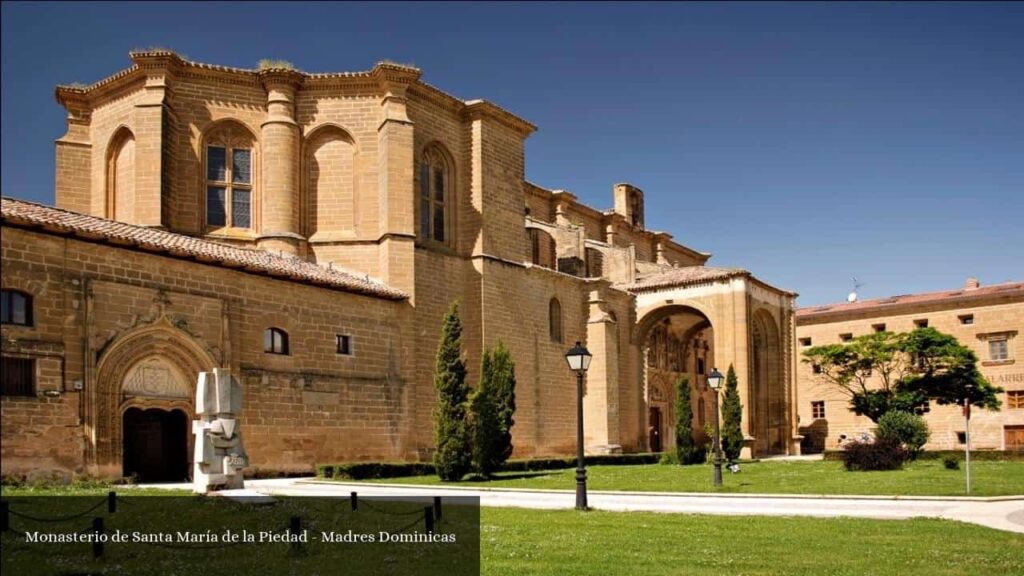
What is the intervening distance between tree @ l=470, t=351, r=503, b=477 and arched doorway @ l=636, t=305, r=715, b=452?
60.9 feet

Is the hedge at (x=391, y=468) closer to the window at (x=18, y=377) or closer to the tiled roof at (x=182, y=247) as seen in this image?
the tiled roof at (x=182, y=247)

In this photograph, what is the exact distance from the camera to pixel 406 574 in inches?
370

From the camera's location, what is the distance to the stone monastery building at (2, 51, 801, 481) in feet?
65.5

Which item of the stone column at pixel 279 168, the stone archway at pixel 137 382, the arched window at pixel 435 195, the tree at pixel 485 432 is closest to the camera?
the stone archway at pixel 137 382

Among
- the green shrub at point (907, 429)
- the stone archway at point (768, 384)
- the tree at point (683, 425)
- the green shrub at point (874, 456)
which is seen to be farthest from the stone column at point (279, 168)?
the stone archway at point (768, 384)

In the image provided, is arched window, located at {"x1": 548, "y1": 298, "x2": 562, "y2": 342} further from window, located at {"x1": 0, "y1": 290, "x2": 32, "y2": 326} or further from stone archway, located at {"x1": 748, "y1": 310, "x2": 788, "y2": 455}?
window, located at {"x1": 0, "y1": 290, "x2": 32, "y2": 326}

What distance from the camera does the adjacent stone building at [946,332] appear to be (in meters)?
49.6

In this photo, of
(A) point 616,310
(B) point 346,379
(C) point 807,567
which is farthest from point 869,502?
(A) point 616,310

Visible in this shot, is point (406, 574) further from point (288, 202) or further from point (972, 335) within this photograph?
point (972, 335)

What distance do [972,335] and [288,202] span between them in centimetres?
4055

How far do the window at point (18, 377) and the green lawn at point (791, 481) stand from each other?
8.63 metres

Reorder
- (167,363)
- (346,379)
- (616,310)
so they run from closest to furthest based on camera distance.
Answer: (167,363) < (346,379) < (616,310)

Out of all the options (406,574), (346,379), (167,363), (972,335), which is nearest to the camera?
(406,574)

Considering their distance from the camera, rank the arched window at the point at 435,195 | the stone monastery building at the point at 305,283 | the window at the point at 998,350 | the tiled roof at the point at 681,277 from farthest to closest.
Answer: the window at the point at 998,350
the tiled roof at the point at 681,277
the arched window at the point at 435,195
the stone monastery building at the point at 305,283
